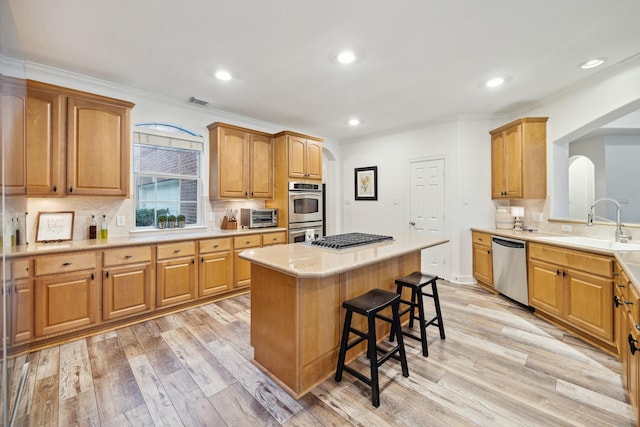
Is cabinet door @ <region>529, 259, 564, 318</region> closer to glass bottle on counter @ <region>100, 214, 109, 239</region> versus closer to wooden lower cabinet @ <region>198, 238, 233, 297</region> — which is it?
wooden lower cabinet @ <region>198, 238, 233, 297</region>

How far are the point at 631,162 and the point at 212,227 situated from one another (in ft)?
21.3

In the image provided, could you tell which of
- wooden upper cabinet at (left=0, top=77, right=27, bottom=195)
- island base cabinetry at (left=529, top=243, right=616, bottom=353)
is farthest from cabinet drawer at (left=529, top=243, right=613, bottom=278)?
wooden upper cabinet at (left=0, top=77, right=27, bottom=195)

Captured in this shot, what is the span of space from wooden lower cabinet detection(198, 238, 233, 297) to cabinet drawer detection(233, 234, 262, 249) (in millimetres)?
97

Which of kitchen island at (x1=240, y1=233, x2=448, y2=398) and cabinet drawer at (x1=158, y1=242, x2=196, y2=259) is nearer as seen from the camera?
kitchen island at (x1=240, y1=233, x2=448, y2=398)

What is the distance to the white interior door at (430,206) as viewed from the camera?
4473 millimetres

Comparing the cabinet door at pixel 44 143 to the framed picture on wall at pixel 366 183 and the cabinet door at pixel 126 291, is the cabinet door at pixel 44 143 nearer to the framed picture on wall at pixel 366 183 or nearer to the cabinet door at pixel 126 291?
the cabinet door at pixel 126 291

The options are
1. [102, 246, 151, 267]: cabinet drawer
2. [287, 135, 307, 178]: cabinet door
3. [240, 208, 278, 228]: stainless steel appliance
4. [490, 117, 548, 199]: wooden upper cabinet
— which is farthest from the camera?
[287, 135, 307, 178]: cabinet door

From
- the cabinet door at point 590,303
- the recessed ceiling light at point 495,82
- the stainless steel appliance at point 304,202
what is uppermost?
the recessed ceiling light at point 495,82

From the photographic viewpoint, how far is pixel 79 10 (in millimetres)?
1945

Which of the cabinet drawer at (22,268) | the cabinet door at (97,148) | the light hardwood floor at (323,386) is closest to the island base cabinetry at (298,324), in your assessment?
the light hardwood floor at (323,386)

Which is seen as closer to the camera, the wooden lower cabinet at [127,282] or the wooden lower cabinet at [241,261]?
the wooden lower cabinet at [127,282]

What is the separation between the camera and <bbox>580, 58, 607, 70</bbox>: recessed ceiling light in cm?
260

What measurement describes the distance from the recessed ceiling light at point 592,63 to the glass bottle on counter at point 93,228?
5.34 metres

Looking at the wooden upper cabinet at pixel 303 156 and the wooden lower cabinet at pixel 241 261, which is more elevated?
the wooden upper cabinet at pixel 303 156
